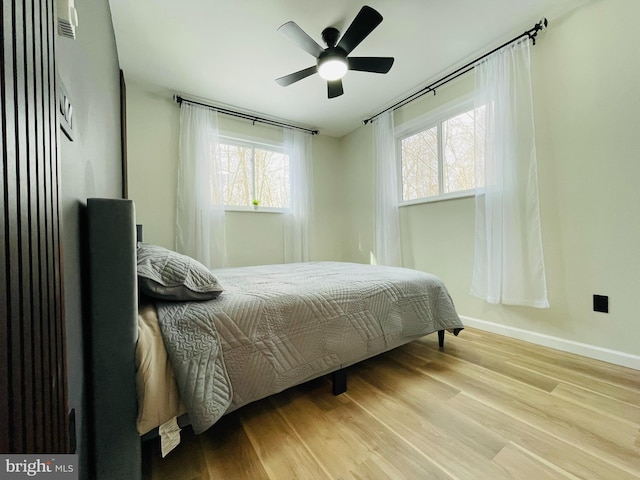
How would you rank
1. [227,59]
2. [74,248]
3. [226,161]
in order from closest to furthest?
[74,248] < [227,59] < [226,161]

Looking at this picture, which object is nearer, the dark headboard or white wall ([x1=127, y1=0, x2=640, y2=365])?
the dark headboard

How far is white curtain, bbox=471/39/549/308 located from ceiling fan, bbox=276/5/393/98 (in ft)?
3.44

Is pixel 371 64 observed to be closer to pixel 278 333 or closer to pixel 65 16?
pixel 65 16

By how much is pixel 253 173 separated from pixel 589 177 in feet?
11.1

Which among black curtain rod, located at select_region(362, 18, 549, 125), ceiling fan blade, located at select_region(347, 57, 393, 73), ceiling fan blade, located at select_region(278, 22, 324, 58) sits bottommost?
ceiling fan blade, located at select_region(347, 57, 393, 73)

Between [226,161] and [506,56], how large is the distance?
10.2ft

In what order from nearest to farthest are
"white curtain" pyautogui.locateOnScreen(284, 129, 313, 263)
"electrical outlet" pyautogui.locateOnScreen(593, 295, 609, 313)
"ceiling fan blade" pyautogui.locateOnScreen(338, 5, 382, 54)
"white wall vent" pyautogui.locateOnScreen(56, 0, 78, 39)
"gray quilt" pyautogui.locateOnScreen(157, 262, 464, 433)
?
"white wall vent" pyautogui.locateOnScreen(56, 0, 78, 39) < "gray quilt" pyautogui.locateOnScreen(157, 262, 464, 433) < "ceiling fan blade" pyautogui.locateOnScreen(338, 5, 382, 54) < "electrical outlet" pyautogui.locateOnScreen(593, 295, 609, 313) < "white curtain" pyautogui.locateOnScreen(284, 129, 313, 263)

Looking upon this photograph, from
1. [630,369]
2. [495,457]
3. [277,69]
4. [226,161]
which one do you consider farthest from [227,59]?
[630,369]

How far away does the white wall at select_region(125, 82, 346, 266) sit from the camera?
2.74 metres

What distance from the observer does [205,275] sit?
47.2 inches

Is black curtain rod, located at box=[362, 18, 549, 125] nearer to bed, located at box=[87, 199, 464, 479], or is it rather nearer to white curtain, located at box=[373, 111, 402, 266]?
white curtain, located at box=[373, 111, 402, 266]

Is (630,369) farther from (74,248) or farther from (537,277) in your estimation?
(74,248)

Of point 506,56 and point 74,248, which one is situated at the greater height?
point 506,56

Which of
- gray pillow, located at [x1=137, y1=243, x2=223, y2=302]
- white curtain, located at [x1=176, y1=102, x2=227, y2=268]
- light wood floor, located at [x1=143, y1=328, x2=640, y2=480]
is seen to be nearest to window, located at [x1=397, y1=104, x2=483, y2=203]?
light wood floor, located at [x1=143, y1=328, x2=640, y2=480]
